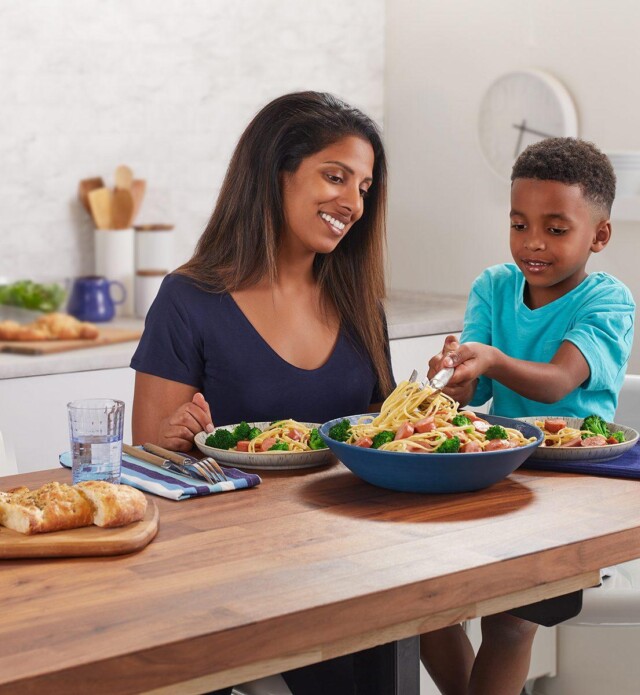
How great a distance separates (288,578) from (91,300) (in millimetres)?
2351

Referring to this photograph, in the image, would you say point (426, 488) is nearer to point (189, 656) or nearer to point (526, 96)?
point (189, 656)

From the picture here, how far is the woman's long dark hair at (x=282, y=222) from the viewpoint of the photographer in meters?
2.06

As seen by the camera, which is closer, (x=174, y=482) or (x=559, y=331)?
(x=174, y=482)

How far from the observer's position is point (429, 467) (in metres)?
1.47

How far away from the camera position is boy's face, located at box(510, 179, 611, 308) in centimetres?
197

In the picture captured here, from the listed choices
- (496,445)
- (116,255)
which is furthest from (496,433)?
(116,255)

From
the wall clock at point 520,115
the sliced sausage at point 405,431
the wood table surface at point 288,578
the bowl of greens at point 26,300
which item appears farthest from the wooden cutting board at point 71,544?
the wall clock at point 520,115

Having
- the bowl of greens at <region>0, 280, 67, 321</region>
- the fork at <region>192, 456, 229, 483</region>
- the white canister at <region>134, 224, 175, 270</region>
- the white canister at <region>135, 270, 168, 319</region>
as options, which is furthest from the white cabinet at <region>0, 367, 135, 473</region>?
the fork at <region>192, 456, 229, 483</region>

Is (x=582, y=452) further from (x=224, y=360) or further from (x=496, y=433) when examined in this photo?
(x=224, y=360)

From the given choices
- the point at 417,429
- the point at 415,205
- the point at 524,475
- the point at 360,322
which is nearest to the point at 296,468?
the point at 417,429

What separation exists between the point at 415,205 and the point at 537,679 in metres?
1.77

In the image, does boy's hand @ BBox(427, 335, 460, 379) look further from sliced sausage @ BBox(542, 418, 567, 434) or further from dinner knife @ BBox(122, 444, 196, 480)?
dinner knife @ BBox(122, 444, 196, 480)

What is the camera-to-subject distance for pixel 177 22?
3.69m

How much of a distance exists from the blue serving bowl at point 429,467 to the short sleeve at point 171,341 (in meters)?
0.54
